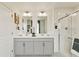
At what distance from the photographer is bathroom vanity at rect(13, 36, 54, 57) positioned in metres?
3.53

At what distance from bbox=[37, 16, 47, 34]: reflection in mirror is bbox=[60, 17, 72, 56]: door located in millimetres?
408

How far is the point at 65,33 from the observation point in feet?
10.8

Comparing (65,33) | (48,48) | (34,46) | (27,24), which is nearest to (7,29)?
(27,24)

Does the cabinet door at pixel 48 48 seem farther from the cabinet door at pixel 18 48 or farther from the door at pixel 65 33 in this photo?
the cabinet door at pixel 18 48

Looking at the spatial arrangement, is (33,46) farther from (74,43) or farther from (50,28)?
(74,43)

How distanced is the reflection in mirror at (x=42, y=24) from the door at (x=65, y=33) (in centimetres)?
41

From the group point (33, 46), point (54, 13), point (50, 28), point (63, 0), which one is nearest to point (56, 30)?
point (50, 28)

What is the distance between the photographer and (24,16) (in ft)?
11.5

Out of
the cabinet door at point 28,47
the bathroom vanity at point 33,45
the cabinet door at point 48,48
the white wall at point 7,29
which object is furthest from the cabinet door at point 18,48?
the cabinet door at point 48,48

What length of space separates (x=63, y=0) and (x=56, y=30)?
2.32 m

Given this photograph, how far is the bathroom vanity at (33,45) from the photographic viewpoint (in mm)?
3533

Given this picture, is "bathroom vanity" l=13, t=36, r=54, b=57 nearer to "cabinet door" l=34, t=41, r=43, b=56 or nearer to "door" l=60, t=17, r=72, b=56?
"cabinet door" l=34, t=41, r=43, b=56

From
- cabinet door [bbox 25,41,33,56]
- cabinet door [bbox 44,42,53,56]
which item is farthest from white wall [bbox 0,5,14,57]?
cabinet door [bbox 44,42,53,56]

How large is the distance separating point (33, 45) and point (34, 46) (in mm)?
37
